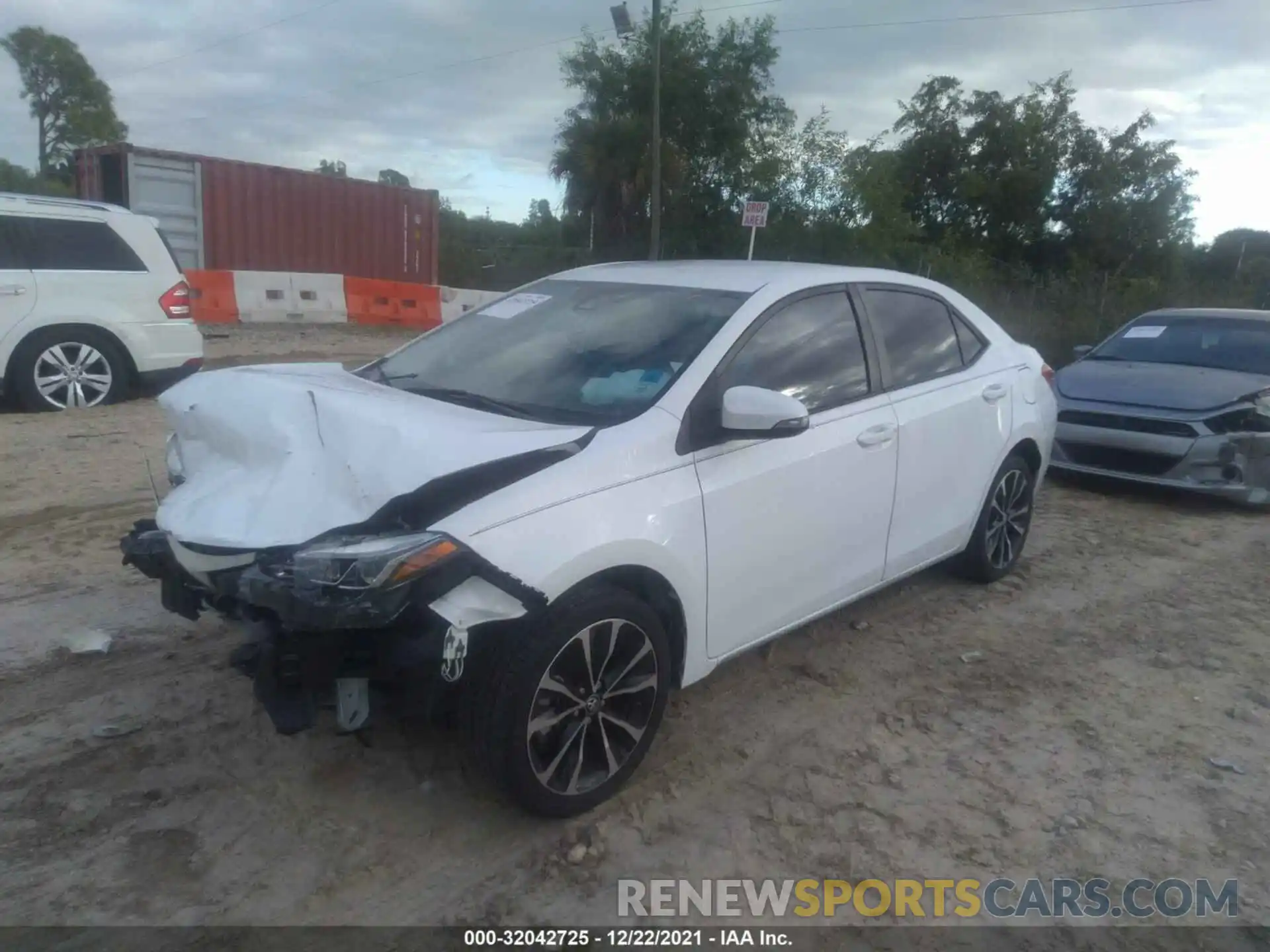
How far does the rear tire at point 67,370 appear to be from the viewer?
8.52m

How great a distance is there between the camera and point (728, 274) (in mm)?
4203

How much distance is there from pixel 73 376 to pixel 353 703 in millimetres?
7321

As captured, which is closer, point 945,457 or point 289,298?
point 945,457

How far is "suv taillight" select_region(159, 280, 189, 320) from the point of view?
9.08 metres

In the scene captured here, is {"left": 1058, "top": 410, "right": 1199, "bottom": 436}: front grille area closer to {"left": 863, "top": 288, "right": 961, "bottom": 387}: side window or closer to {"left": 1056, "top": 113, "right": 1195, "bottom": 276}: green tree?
{"left": 863, "top": 288, "right": 961, "bottom": 387}: side window

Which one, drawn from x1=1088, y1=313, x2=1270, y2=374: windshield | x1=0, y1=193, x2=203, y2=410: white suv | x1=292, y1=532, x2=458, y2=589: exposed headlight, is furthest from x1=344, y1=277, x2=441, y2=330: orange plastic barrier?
x1=292, y1=532, x2=458, y2=589: exposed headlight

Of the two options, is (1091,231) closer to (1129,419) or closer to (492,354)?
(1129,419)

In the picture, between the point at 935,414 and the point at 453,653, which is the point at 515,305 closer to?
the point at 935,414

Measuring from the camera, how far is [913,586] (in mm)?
5469

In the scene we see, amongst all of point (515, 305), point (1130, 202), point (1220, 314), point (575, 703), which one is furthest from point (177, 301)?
point (1130, 202)

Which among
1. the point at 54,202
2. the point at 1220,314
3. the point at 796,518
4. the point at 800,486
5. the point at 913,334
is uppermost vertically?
the point at 54,202

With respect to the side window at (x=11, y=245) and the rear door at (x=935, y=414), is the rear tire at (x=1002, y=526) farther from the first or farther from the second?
the side window at (x=11, y=245)

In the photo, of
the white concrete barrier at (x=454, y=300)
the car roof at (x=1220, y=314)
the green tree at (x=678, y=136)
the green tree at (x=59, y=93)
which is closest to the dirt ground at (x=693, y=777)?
the car roof at (x=1220, y=314)

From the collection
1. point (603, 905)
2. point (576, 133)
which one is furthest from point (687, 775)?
point (576, 133)
